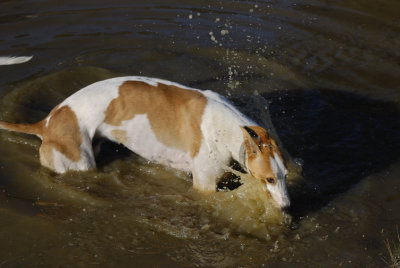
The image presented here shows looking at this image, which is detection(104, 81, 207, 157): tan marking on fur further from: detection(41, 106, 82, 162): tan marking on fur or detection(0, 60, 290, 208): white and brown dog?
detection(41, 106, 82, 162): tan marking on fur

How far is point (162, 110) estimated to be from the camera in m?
5.32

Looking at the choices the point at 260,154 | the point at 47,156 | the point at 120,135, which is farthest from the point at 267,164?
the point at 47,156

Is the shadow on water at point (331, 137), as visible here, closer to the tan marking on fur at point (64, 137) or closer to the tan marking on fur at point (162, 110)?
the tan marking on fur at point (162, 110)

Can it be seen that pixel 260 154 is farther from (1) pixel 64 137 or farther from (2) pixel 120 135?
(1) pixel 64 137

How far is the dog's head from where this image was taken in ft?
14.9

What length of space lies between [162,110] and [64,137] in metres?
1.07

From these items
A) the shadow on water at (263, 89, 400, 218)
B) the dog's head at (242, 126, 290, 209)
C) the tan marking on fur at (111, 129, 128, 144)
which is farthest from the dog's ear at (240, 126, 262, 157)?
the tan marking on fur at (111, 129, 128, 144)

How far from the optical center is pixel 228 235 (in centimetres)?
486

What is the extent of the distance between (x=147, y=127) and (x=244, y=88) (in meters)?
2.66

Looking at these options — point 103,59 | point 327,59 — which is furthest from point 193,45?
point 327,59

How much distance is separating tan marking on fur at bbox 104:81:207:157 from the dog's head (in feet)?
2.70

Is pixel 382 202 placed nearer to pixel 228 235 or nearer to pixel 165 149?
pixel 228 235

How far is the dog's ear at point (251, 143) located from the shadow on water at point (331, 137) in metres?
1.02

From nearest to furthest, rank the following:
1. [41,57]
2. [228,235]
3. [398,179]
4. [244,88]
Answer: [228,235] → [398,179] → [244,88] → [41,57]
